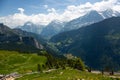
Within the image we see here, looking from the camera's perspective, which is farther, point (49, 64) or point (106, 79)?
point (49, 64)

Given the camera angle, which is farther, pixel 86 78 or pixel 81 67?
pixel 81 67

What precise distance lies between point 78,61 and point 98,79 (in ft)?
266

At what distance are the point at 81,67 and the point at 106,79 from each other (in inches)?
3150

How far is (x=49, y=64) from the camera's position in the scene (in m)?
174

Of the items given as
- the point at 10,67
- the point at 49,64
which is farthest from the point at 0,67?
the point at 49,64

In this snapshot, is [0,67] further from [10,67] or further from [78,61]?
[78,61]

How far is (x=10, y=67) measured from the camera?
19950 cm

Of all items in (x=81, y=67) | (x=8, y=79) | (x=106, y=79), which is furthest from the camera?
(x=81, y=67)

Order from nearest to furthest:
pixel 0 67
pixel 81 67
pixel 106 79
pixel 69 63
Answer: pixel 106 79 < pixel 81 67 < pixel 69 63 < pixel 0 67

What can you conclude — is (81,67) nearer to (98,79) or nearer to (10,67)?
(10,67)

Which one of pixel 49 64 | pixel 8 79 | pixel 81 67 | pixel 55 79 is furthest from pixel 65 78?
pixel 49 64

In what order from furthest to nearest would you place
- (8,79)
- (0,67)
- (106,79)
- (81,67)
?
1. (0,67)
2. (81,67)
3. (8,79)
4. (106,79)

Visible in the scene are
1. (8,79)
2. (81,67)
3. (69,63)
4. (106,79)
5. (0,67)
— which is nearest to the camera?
(106,79)

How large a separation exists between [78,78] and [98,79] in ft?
19.6
